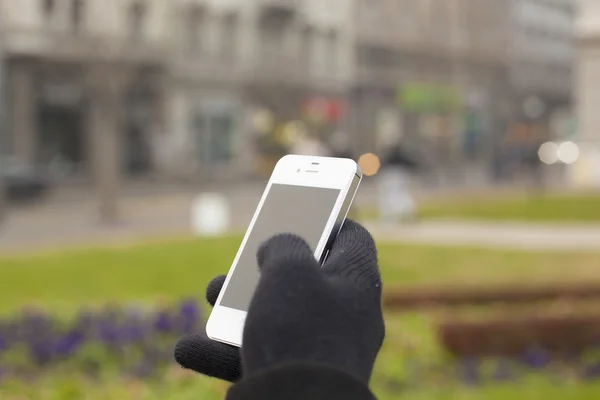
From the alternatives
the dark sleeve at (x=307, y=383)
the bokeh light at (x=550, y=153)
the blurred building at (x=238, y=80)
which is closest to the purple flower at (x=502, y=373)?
the dark sleeve at (x=307, y=383)

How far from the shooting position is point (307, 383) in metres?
1.30

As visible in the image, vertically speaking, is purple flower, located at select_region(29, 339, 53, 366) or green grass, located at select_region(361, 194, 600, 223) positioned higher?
purple flower, located at select_region(29, 339, 53, 366)

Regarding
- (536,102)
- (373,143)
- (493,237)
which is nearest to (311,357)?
(493,237)

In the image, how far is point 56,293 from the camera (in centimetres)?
1091

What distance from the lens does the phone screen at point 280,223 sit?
5.50ft

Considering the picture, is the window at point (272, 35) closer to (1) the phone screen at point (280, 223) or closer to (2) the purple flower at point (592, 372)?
(2) the purple flower at point (592, 372)

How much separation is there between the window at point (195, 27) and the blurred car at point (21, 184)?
11553 mm

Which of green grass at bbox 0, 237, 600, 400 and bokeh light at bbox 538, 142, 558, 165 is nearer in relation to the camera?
green grass at bbox 0, 237, 600, 400

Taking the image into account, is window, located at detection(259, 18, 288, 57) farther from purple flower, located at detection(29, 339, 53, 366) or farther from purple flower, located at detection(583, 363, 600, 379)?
purple flower, located at detection(583, 363, 600, 379)

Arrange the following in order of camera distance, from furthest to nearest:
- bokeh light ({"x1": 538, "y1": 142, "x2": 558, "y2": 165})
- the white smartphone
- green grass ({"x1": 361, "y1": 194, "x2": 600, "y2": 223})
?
1. bokeh light ({"x1": 538, "y1": 142, "x2": 558, "y2": 165})
2. green grass ({"x1": 361, "y1": 194, "x2": 600, "y2": 223})
3. the white smartphone

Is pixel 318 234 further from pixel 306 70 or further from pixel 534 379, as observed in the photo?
pixel 306 70

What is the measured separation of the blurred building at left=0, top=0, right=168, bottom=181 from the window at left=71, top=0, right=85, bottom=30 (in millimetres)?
34

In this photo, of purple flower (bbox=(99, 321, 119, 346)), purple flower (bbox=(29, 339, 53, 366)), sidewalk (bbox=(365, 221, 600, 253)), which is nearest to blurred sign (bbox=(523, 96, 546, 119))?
sidewalk (bbox=(365, 221, 600, 253))

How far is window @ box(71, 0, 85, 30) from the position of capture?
3297 cm
